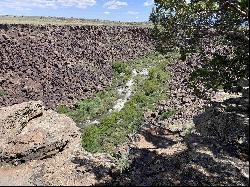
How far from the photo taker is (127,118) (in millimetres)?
32000

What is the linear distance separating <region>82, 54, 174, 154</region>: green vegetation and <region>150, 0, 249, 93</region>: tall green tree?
7892 millimetres

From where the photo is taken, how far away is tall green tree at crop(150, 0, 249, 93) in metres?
19.7

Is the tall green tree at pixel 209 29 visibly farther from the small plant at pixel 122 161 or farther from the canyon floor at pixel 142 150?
the small plant at pixel 122 161

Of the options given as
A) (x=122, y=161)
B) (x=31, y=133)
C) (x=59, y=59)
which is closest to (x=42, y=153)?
(x=31, y=133)

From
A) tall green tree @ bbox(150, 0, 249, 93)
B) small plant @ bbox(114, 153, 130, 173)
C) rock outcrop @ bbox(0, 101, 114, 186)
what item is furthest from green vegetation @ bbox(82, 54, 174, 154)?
tall green tree @ bbox(150, 0, 249, 93)

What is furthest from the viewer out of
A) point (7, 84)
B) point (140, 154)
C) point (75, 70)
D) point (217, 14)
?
point (75, 70)

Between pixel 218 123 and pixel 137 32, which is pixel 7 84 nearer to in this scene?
pixel 218 123

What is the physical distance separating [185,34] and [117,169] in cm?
731

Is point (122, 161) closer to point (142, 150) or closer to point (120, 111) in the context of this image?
point (142, 150)

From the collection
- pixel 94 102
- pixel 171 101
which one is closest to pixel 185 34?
pixel 171 101

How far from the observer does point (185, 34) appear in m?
20.4

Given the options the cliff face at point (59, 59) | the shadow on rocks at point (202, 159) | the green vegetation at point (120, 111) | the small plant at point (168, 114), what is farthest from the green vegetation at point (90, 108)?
the shadow on rocks at point (202, 159)

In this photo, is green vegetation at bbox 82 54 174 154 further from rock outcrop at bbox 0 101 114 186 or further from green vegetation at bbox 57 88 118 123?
green vegetation at bbox 57 88 118 123

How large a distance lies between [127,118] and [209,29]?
41.9 feet
